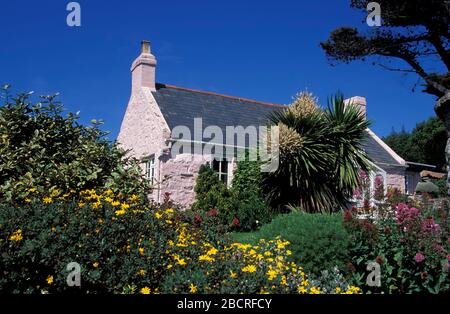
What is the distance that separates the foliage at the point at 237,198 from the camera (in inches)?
524

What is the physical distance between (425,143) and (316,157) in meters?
29.6

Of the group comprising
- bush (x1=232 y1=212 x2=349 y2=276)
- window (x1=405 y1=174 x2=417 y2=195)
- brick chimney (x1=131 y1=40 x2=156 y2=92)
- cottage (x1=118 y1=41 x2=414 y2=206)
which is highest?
brick chimney (x1=131 y1=40 x2=156 y2=92)

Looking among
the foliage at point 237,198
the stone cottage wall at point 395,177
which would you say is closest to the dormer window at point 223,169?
the foliage at point 237,198

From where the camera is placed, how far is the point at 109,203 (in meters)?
5.59

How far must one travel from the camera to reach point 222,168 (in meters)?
16.1

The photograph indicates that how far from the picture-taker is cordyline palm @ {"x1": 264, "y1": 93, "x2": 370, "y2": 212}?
1295 centimetres

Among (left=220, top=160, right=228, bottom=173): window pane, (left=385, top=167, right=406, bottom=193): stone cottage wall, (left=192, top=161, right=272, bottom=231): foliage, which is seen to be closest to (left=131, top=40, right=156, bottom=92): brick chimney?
(left=220, top=160, right=228, bottom=173): window pane

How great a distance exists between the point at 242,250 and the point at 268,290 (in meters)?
1.31

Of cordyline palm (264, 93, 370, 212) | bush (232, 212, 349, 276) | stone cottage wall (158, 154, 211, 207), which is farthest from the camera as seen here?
stone cottage wall (158, 154, 211, 207)

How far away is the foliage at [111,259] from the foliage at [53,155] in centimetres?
236

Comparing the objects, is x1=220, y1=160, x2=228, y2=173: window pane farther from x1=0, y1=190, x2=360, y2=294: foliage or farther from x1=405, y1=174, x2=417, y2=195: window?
x1=405, y1=174, x2=417, y2=195: window

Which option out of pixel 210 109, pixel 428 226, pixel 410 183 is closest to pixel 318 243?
pixel 428 226

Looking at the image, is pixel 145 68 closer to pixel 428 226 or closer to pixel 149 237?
pixel 149 237

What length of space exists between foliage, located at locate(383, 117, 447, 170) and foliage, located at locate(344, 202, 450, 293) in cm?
2989
